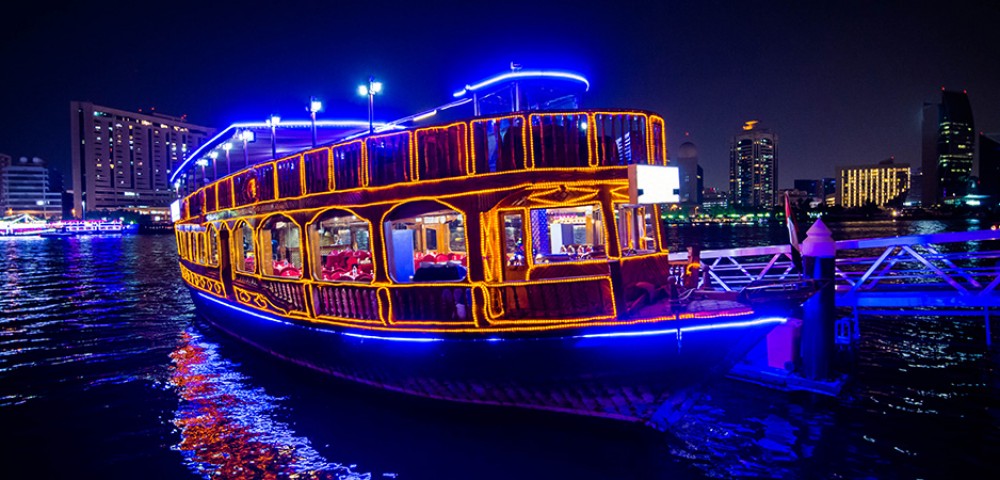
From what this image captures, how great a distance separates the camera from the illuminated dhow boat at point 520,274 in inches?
320

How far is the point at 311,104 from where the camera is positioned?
1282 centimetres

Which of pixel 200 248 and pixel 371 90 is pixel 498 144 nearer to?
pixel 371 90

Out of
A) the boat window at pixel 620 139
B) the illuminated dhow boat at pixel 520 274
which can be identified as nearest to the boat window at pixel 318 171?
the illuminated dhow boat at pixel 520 274

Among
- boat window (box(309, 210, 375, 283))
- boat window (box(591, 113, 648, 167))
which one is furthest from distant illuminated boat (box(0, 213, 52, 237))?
boat window (box(591, 113, 648, 167))

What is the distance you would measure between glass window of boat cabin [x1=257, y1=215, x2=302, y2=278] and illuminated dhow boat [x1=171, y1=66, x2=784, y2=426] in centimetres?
225

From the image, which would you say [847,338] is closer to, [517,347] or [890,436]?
[890,436]

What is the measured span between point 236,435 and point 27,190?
719 feet

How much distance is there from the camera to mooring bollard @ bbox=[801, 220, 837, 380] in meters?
9.98

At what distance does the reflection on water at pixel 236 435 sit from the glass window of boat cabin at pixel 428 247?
10.2 feet

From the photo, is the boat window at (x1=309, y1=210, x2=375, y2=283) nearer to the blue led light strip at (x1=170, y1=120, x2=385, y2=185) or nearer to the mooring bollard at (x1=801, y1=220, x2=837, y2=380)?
the blue led light strip at (x1=170, y1=120, x2=385, y2=185)

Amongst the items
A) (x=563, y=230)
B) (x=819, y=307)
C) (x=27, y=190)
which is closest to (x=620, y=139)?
(x=563, y=230)

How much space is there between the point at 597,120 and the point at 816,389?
20.7ft

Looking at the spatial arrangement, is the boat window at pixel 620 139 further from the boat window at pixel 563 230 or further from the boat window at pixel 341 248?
the boat window at pixel 341 248

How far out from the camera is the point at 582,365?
27.2 ft
